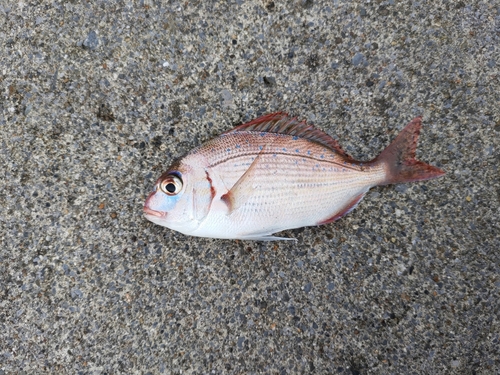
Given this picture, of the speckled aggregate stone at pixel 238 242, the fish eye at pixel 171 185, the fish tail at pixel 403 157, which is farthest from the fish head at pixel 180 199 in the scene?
the fish tail at pixel 403 157

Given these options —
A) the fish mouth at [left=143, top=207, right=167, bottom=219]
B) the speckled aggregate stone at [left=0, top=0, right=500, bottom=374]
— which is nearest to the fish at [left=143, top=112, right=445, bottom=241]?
the fish mouth at [left=143, top=207, right=167, bottom=219]

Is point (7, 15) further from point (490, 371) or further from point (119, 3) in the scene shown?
point (490, 371)

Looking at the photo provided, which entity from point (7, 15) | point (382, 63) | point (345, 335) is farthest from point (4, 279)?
point (382, 63)

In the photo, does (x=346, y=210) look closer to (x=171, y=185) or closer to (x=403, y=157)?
(x=403, y=157)

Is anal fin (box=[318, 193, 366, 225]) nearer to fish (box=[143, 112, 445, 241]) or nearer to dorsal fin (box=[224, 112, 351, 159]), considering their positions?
fish (box=[143, 112, 445, 241])

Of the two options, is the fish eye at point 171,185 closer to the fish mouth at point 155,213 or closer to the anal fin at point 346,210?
the fish mouth at point 155,213

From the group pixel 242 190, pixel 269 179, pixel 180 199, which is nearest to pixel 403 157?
pixel 269 179
